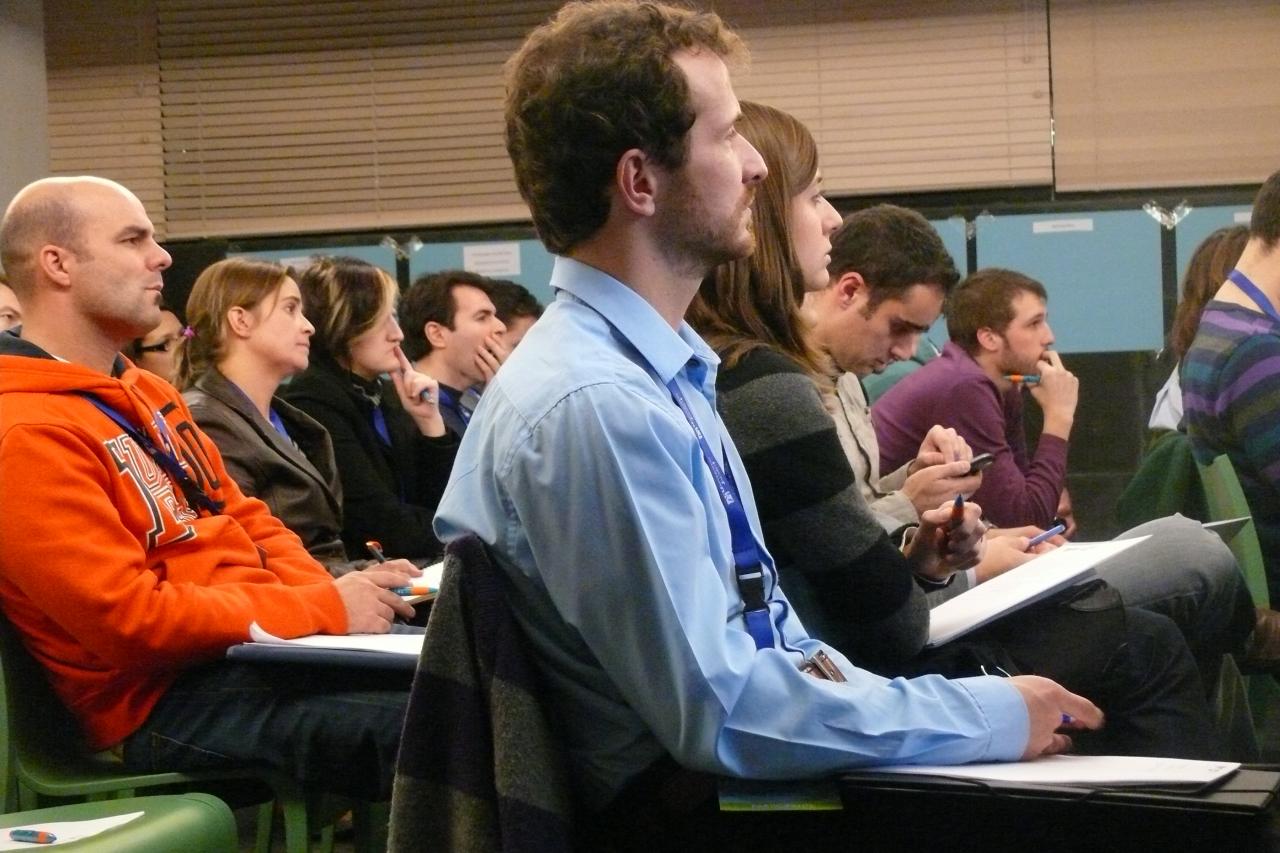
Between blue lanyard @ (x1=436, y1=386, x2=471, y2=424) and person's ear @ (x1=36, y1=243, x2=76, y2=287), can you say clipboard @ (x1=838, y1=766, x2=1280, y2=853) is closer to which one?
person's ear @ (x1=36, y1=243, x2=76, y2=287)

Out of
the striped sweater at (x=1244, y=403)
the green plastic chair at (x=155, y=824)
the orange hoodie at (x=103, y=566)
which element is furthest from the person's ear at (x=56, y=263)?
the striped sweater at (x=1244, y=403)

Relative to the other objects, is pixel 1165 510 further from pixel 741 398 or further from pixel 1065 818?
pixel 1065 818

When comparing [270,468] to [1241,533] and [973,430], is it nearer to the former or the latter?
[973,430]

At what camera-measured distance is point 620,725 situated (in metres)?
1.12

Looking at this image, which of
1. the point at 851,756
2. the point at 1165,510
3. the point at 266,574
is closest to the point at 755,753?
the point at 851,756

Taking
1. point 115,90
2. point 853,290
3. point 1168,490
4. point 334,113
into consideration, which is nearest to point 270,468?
point 853,290

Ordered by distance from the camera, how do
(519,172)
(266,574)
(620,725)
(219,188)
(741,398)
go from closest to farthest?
(620,725) < (519,172) < (741,398) < (266,574) < (219,188)

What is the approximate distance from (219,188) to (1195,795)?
18.2ft

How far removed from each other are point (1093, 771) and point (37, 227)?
196cm

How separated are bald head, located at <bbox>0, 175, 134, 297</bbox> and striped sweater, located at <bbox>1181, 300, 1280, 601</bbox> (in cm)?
219

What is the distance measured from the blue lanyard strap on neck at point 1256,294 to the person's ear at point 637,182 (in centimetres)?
208

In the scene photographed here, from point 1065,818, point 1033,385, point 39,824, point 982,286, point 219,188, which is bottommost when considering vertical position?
point 39,824

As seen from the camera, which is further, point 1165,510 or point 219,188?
point 219,188

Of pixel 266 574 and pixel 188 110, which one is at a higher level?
pixel 188 110
